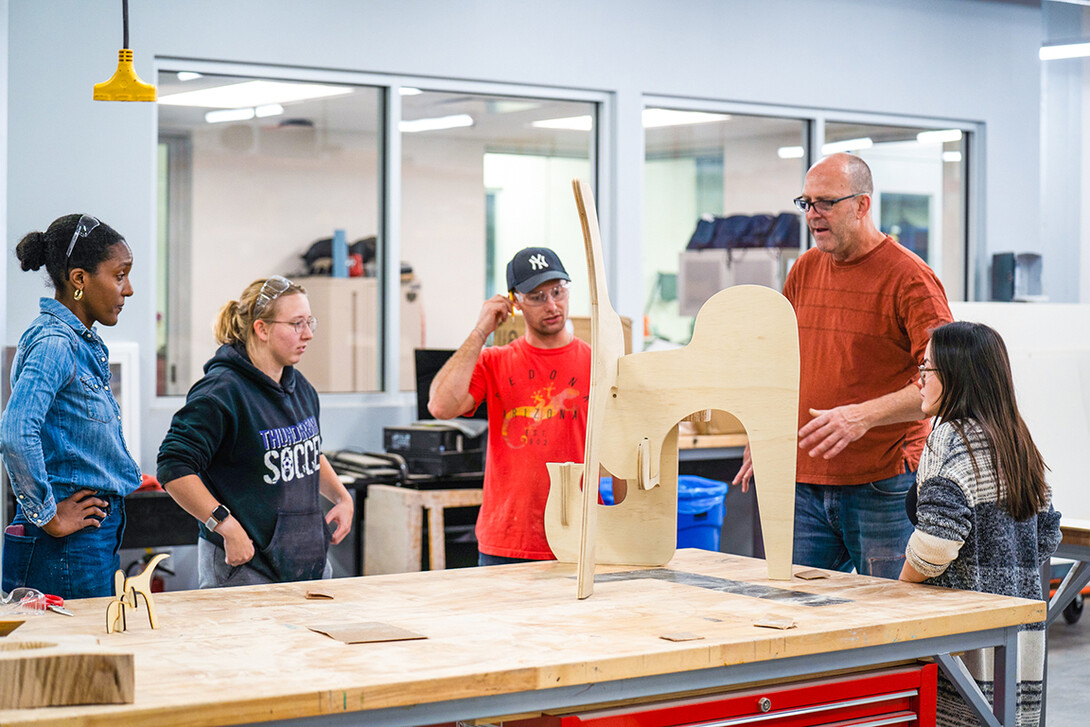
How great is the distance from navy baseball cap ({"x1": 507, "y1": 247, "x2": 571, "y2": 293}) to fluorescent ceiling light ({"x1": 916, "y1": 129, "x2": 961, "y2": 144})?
4.57 m

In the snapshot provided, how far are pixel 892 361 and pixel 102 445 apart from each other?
198 cm

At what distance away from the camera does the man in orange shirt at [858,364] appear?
302 centimetres

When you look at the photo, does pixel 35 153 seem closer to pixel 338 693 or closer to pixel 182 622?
pixel 182 622

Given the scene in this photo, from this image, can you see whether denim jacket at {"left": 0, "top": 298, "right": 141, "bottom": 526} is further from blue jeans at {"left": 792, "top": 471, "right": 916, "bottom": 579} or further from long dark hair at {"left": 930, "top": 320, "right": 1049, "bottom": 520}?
long dark hair at {"left": 930, "top": 320, "right": 1049, "bottom": 520}

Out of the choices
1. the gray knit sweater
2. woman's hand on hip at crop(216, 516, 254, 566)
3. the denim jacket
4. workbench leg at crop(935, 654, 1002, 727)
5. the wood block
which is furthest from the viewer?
woman's hand on hip at crop(216, 516, 254, 566)

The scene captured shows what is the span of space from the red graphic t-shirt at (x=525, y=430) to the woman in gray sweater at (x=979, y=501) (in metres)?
0.92

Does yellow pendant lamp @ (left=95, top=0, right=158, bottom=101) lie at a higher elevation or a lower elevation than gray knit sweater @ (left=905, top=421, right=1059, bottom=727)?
higher

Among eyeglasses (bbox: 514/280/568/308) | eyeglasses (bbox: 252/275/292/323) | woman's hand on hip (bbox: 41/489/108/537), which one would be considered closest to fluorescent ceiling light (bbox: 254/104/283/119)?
eyeglasses (bbox: 252/275/292/323)

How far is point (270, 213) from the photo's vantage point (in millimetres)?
8039

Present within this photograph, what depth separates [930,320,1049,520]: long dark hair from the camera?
244 cm

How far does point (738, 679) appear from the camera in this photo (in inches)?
76.2

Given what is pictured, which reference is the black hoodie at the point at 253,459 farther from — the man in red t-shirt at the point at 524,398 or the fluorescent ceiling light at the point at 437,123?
the fluorescent ceiling light at the point at 437,123

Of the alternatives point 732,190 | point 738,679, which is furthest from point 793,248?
point 738,679

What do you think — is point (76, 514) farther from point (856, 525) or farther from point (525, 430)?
point (856, 525)
